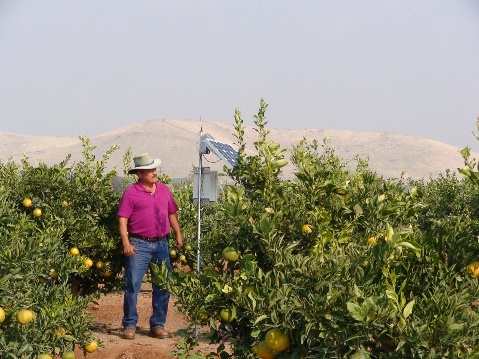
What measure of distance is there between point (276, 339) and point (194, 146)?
98.0 metres

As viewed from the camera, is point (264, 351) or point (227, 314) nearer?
point (264, 351)

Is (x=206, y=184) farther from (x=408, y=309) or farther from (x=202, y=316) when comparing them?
(x=408, y=309)

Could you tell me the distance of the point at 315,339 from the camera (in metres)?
3.04

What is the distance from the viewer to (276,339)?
309 cm

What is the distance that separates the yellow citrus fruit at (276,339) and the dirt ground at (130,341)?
1.71 m

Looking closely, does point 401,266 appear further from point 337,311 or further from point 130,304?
point 130,304

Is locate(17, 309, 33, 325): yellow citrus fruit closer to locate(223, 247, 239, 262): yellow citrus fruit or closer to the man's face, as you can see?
locate(223, 247, 239, 262): yellow citrus fruit

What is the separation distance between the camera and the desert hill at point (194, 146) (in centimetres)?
9325

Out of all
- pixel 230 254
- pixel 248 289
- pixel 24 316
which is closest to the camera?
pixel 248 289

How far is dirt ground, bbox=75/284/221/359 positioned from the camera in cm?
648

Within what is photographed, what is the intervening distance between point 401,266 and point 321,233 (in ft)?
1.48

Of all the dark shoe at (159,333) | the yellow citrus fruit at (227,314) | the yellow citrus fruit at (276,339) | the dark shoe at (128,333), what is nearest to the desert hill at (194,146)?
the dark shoe at (159,333)

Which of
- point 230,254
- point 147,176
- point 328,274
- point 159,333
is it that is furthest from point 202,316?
point 159,333

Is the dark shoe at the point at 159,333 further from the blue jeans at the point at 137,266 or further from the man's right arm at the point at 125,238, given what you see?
the man's right arm at the point at 125,238
